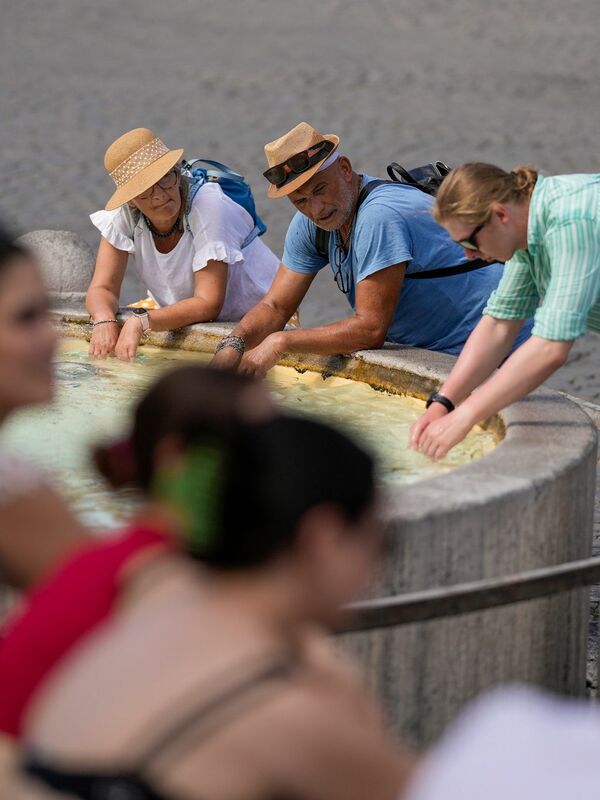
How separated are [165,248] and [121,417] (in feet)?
2.79

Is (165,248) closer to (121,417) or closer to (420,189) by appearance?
(121,417)

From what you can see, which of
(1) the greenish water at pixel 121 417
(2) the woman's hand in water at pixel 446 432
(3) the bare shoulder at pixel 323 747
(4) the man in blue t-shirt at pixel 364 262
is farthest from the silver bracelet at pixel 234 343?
(3) the bare shoulder at pixel 323 747

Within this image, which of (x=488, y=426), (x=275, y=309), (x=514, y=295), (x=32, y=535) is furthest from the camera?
(x=275, y=309)

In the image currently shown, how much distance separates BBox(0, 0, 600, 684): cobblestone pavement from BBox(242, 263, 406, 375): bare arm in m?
5.13

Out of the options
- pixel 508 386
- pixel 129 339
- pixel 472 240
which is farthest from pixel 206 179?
pixel 508 386

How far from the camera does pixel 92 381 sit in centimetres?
506

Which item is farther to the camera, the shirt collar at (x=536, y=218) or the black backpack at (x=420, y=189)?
the black backpack at (x=420, y=189)

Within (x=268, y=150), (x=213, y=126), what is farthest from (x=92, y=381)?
(x=213, y=126)

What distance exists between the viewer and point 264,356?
4.65 m

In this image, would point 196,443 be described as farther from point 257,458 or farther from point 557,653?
point 557,653

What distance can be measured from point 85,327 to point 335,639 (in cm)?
295

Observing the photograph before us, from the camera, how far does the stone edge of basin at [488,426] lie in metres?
3.10

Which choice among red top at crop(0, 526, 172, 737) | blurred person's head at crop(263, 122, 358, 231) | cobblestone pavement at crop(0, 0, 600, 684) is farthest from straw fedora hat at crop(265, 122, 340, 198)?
cobblestone pavement at crop(0, 0, 600, 684)

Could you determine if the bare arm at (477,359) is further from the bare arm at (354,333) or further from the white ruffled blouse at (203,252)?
the white ruffled blouse at (203,252)
